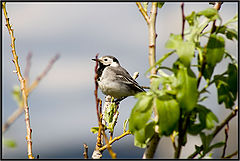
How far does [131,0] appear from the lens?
9.62 feet

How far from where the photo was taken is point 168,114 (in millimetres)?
1691

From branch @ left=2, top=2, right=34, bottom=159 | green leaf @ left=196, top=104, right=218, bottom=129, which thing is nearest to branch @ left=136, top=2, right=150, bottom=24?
green leaf @ left=196, top=104, right=218, bottom=129

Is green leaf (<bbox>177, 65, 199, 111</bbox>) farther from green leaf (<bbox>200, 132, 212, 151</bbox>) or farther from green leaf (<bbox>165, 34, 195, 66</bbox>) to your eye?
green leaf (<bbox>200, 132, 212, 151</bbox>)

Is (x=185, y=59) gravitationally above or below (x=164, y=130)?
above

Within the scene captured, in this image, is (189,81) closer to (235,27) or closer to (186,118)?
(186,118)

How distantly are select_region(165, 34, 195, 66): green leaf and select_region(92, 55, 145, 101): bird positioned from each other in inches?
171

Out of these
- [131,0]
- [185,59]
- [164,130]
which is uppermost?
[131,0]

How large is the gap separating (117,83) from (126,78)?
0.82 ft

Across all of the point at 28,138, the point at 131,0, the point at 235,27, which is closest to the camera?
the point at 235,27

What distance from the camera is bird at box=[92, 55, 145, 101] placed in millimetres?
6223

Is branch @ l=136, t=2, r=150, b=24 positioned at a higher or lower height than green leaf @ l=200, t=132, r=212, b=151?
higher

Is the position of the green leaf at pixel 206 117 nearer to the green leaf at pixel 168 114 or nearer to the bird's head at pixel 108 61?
the green leaf at pixel 168 114

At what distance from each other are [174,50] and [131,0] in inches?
49.4

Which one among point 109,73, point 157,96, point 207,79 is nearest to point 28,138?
point 157,96
